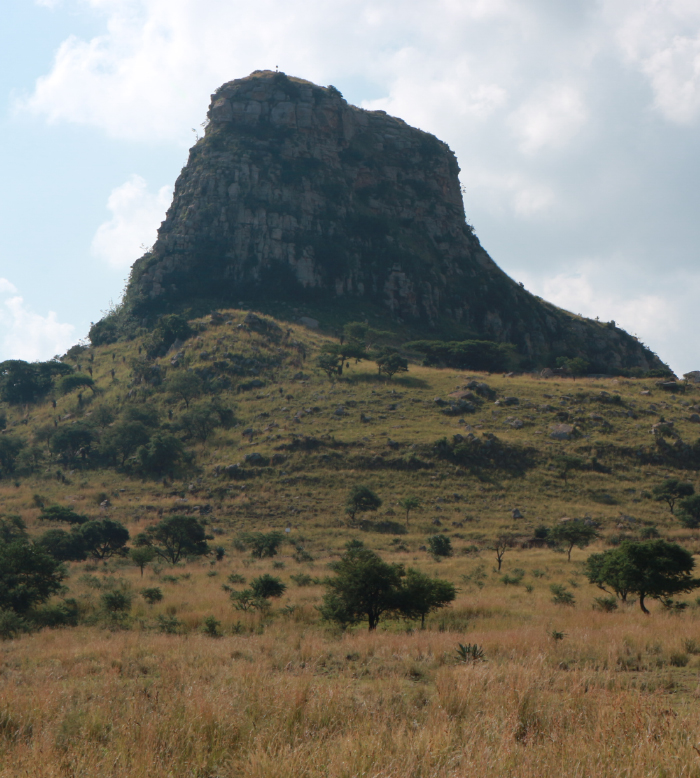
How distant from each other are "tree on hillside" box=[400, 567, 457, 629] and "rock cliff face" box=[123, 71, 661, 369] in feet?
270

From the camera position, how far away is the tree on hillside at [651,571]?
766 inches

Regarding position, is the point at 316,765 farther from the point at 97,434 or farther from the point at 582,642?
the point at 97,434

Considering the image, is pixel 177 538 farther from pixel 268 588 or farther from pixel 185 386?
pixel 185 386

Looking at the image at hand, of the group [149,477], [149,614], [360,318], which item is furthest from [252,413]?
[149,614]

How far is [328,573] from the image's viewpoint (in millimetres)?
28453

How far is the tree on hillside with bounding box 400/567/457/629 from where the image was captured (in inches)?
679

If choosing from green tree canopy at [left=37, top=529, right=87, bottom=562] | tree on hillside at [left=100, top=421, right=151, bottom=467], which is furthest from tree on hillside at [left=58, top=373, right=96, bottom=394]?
green tree canopy at [left=37, top=529, right=87, bottom=562]

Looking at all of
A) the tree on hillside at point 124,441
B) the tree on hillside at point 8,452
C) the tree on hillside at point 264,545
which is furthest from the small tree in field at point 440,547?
the tree on hillside at point 8,452

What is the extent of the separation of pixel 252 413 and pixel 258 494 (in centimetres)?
1618

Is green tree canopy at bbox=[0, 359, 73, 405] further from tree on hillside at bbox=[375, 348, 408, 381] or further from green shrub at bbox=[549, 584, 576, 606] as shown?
green shrub at bbox=[549, 584, 576, 606]

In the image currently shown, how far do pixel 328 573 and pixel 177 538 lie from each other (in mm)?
14127

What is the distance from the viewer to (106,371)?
83625mm

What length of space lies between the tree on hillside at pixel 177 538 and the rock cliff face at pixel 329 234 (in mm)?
60061

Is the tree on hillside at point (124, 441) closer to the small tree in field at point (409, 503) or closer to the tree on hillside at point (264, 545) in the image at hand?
the tree on hillside at point (264, 545)
